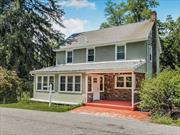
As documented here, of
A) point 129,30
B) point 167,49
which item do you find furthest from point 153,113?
point 167,49

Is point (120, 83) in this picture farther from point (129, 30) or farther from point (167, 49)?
point (167, 49)

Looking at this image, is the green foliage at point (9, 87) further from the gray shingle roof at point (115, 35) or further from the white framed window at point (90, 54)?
the white framed window at point (90, 54)

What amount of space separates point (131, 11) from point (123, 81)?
1832 centimetres

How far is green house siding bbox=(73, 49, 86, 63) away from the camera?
2674 centimetres

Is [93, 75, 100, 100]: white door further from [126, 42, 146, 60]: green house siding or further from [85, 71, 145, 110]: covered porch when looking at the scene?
[126, 42, 146, 60]: green house siding

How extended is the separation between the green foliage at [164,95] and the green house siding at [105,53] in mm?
7427

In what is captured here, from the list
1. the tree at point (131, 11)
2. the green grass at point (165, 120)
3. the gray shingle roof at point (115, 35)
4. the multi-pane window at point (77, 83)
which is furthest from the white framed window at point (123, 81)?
the tree at point (131, 11)

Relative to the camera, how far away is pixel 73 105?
22766 mm

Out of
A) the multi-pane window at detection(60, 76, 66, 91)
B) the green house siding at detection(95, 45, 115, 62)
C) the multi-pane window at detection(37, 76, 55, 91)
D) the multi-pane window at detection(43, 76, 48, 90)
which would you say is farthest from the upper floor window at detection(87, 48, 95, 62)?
the multi-pane window at detection(43, 76, 48, 90)

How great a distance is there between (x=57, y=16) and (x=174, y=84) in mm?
23189

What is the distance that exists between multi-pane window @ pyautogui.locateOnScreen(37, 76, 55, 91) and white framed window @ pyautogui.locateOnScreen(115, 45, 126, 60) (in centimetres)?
632

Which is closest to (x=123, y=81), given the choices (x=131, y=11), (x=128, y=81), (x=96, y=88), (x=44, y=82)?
(x=128, y=81)

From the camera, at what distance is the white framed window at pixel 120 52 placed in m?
23.8

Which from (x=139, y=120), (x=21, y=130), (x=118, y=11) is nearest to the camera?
(x=21, y=130)
